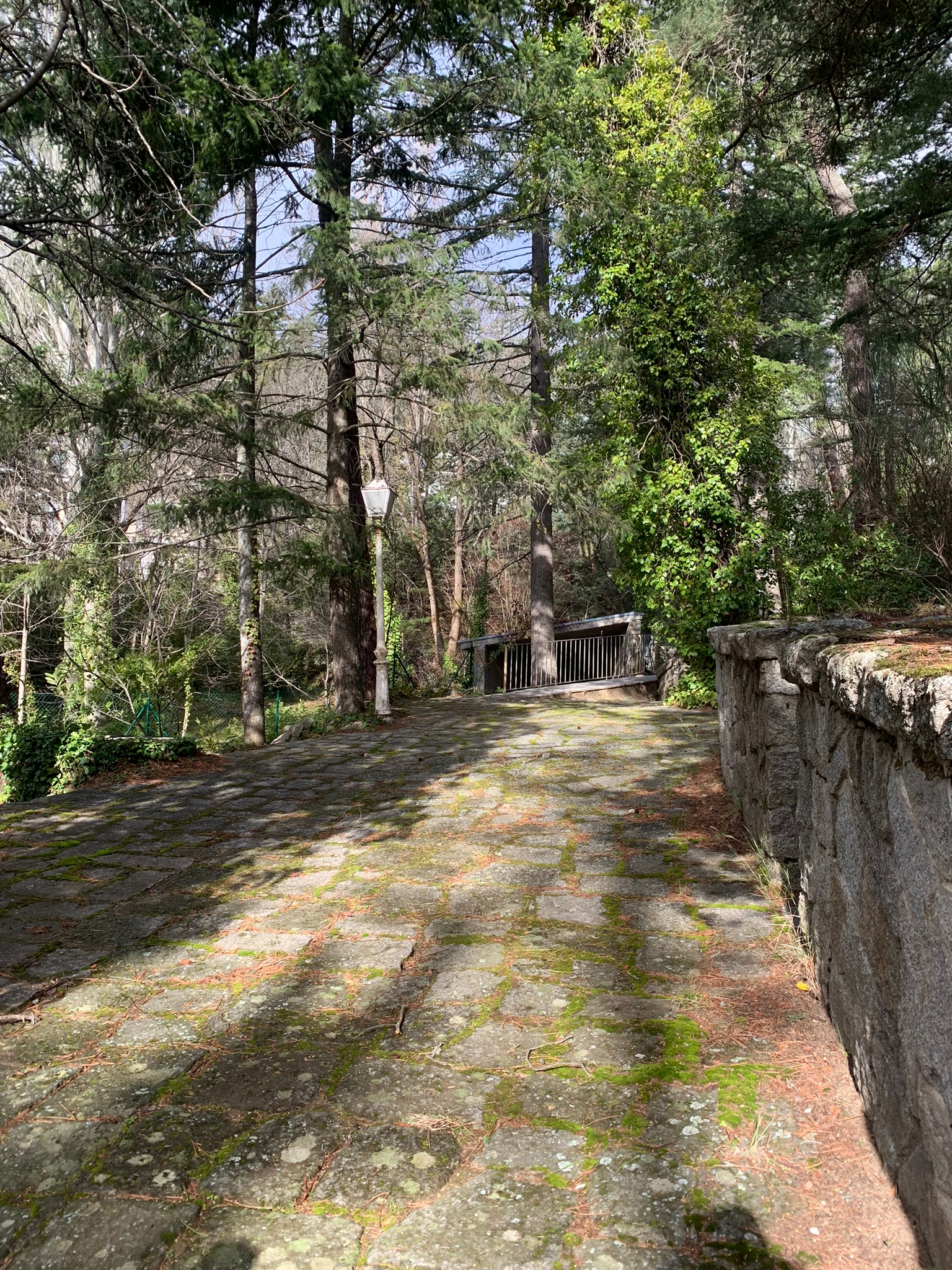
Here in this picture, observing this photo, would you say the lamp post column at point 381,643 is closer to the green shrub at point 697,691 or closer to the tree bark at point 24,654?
the green shrub at point 697,691

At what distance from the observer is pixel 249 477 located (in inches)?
414

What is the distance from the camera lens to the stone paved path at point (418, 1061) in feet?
5.97

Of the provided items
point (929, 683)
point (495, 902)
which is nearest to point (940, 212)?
point (495, 902)

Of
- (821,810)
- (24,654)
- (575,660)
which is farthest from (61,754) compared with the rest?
(575,660)

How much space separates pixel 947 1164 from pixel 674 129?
1313 centimetres

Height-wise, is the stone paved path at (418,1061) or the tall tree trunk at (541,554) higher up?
the tall tree trunk at (541,554)

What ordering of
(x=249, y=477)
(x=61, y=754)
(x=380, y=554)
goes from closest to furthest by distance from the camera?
1. (x=61, y=754)
2. (x=380, y=554)
3. (x=249, y=477)

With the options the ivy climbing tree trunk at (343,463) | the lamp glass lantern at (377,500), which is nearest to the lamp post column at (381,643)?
the lamp glass lantern at (377,500)

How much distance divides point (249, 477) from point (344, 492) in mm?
1129

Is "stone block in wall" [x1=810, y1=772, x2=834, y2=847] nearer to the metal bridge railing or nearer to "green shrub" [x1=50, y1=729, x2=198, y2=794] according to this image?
"green shrub" [x1=50, y1=729, x2=198, y2=794]

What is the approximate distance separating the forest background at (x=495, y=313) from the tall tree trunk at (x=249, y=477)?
6cm

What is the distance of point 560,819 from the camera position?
5.10 metres

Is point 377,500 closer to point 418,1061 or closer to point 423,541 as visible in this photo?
point 418,1061

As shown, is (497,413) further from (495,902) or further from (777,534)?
(495,902)
